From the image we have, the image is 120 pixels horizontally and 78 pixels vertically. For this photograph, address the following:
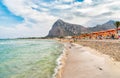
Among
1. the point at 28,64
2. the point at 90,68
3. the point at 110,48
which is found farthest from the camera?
the point at 110,48

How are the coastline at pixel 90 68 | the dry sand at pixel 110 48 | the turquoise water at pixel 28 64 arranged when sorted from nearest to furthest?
the coastline at pixel 90 68 → the turquoise water at pixel 28 64 → the dry sand at pixel 110 48

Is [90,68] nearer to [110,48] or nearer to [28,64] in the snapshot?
[28,64]

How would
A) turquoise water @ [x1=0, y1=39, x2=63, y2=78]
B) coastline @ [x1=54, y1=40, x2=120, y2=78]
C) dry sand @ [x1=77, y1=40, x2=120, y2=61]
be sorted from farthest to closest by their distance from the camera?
dry sand @ [x1=77, y1=40, x2=120, y2=61]
turquoise water @ [x1=0, y1=39, x2=63, y2=78]
coastline @ [x1=54, y1=40, x2=120, y2=78]

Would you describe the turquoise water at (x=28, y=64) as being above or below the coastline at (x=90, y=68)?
below

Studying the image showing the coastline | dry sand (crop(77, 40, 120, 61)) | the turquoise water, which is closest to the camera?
the coastline

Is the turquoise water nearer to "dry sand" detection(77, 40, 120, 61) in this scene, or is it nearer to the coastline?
the coastline

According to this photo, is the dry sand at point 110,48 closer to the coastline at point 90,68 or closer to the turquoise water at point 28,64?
the coastline at point 90,68

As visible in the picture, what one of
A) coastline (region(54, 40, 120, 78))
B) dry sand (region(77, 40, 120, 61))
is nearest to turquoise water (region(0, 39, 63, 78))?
coastline (region(54, 40, 120, 78))

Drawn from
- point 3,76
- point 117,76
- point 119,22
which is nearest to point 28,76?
point 3,76

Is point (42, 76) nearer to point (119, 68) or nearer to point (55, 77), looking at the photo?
point (55, 77)

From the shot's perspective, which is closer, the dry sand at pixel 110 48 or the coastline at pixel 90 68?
the coastline at pixel 90 68

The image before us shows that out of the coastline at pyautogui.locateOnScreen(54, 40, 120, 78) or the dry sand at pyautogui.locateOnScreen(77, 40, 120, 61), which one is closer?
the coastline at pyautogui.locateOnScreen(54, 40, 120, 78)

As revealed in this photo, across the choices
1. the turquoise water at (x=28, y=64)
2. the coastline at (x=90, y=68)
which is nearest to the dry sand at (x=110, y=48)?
the coastline at (x=90, y=68)

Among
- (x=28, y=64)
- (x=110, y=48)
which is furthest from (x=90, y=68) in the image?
(x=110, y=48)
